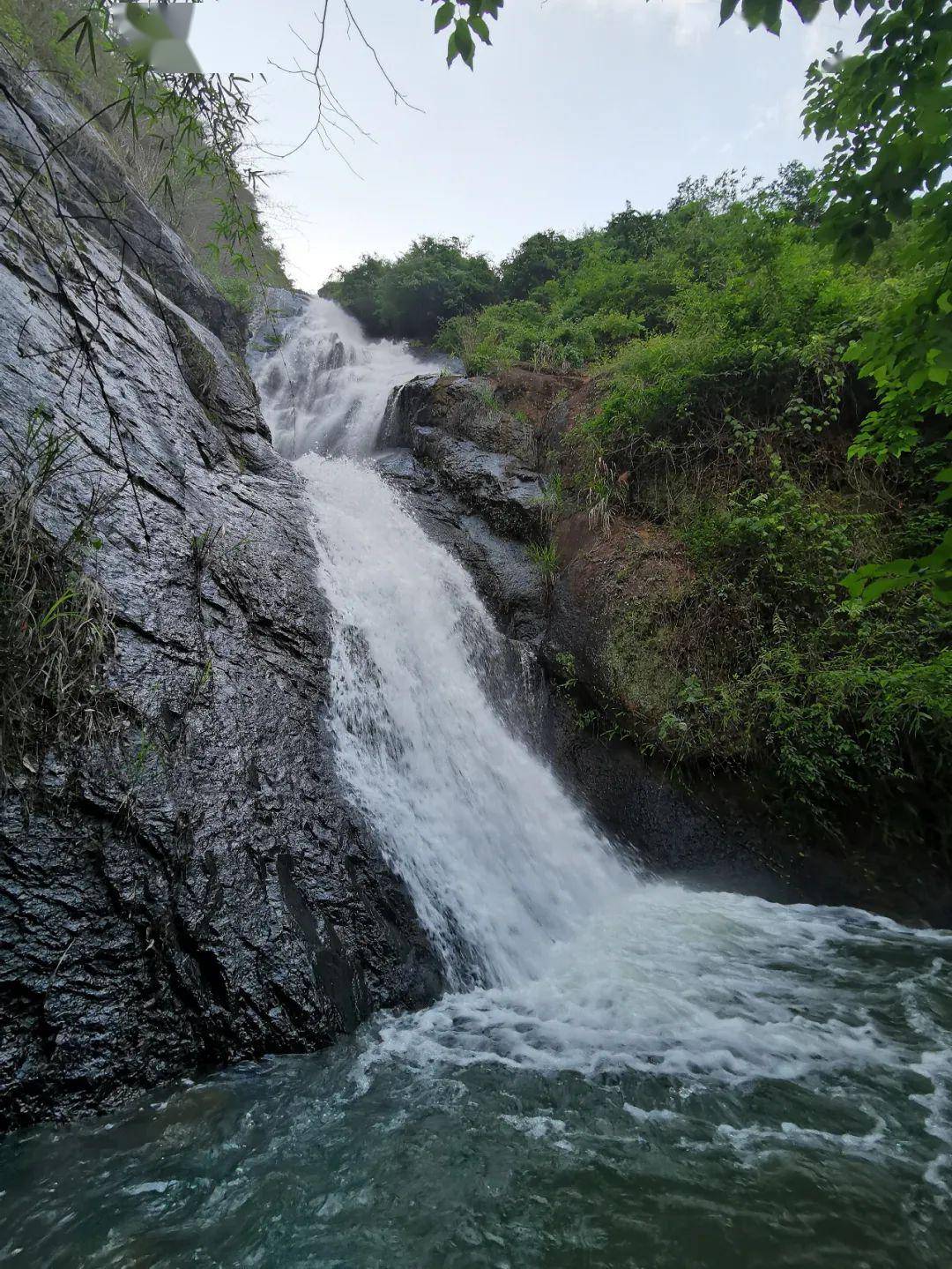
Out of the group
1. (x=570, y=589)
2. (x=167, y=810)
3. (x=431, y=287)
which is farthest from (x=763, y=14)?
(x=431, y=287)

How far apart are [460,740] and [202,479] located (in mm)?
3198

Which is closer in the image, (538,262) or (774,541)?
(774,541)

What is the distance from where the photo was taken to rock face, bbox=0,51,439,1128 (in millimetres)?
2506

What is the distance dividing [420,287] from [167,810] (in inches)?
690

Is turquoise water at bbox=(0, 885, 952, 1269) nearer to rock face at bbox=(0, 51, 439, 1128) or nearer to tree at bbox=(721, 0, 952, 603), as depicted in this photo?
rock face at bbox=(0, 51, 439, 1128)

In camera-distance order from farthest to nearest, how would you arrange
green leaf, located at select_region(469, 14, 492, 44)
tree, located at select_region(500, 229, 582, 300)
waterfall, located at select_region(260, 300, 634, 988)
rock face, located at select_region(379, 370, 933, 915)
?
tree, located at select_region(500, 229, 582, 300) < rock face, located at select_region(379, 370, 933, 915) < waterfall, located at select_region(260, 300, 634, 988) < green leaf, located at select_region(469, 14, 492, 44)

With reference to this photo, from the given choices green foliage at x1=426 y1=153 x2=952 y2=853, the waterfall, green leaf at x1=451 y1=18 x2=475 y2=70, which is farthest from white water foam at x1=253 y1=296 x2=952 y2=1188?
green leaf at x1=451 y1=18 x2=475 y2=70

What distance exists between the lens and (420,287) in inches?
667

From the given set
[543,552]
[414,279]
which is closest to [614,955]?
[543,552]

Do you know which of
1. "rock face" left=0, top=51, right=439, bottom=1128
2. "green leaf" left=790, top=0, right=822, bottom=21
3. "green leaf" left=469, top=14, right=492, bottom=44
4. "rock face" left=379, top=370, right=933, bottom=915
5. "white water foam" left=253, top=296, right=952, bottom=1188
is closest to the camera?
"green leaf" left=790, top=0, right=822, bottom=21

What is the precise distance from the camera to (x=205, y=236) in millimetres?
15289

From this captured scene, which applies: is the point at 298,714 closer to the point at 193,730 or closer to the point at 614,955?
the point at 193,730

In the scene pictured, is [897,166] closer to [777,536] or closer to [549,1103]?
[549,1103]

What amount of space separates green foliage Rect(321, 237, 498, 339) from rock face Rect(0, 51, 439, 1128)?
1303 centimetres
